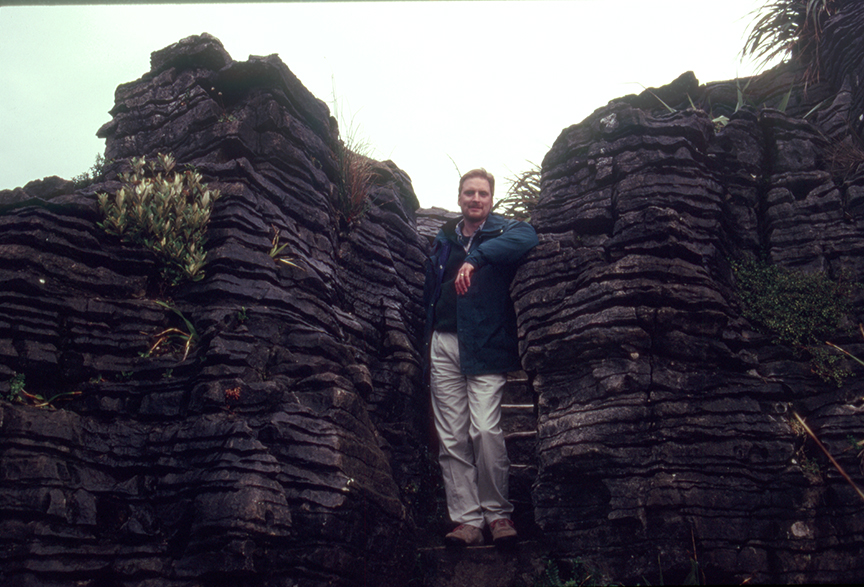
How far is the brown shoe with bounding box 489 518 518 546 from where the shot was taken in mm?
5641

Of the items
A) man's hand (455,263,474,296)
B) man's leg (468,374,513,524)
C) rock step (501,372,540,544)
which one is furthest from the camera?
rock step (501,372,540,544)

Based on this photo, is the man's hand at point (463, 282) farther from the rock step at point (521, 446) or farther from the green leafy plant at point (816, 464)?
the green leafy plant at point (816, 464)

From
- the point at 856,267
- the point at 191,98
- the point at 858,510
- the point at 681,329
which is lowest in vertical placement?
the point at 858,510

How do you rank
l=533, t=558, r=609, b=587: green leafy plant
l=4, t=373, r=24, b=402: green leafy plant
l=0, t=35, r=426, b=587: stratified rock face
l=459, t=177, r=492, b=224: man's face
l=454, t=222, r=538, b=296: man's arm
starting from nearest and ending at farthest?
l=0, t=35, r=426, b=587: stratified rock face, l=4, t=373, r=24, b=402: green leafy plant, l=533, t=558, r=609, b=587: green leafy plant, l=454, t=222, r=538, b=296: man's arm, l=459, t=177, r=492, b=224: man's face

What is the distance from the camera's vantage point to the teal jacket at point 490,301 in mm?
6363

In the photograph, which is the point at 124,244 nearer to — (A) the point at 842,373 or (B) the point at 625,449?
(B) the point at 625,449

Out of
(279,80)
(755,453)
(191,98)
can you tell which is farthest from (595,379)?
(191,98)

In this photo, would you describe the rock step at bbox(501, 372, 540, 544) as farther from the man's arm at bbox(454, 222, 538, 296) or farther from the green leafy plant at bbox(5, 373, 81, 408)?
the green leafy plant at bbox(5, 373, 81, 408)

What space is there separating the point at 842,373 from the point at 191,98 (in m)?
8.42

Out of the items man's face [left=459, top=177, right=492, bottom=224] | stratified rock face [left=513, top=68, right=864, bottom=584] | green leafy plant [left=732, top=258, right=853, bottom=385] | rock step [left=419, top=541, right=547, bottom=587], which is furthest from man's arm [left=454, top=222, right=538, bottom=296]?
rock step [left=419, top=541, right=547, bottom=587]

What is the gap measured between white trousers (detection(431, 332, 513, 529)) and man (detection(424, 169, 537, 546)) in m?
0.01

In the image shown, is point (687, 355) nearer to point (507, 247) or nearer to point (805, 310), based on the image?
point (805, 310)

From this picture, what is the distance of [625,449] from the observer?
5.14 meters

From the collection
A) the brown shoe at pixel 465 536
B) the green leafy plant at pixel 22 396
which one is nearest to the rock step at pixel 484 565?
the brown shoe at pixel 465 536
